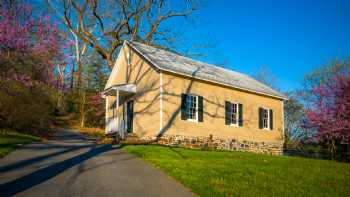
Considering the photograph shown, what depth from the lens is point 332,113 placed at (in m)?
18.2

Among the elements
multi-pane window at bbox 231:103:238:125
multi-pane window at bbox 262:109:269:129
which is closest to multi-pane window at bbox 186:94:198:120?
multi-pane window at bbox 231:103:238:125

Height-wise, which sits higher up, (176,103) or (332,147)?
(176,103)

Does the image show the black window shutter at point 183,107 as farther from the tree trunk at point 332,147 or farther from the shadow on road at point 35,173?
the tree trunk at point 332,147

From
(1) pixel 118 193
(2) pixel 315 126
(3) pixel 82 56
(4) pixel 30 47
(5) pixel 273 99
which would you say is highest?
(3) pixel 82 56

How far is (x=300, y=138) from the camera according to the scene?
77.5 feet

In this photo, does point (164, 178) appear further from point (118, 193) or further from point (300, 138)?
point (300, 138)

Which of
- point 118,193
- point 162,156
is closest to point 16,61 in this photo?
point 162,156

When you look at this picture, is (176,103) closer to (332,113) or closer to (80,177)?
(80,177)

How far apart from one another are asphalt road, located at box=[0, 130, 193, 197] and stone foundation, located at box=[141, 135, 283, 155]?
5064mm

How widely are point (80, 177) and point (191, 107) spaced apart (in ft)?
31.2

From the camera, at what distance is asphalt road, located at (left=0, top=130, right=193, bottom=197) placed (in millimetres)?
5359

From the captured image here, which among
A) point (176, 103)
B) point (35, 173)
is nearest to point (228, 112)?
point (176, 103)

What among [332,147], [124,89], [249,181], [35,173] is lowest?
[332,147]

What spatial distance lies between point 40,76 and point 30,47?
1.56 meters
